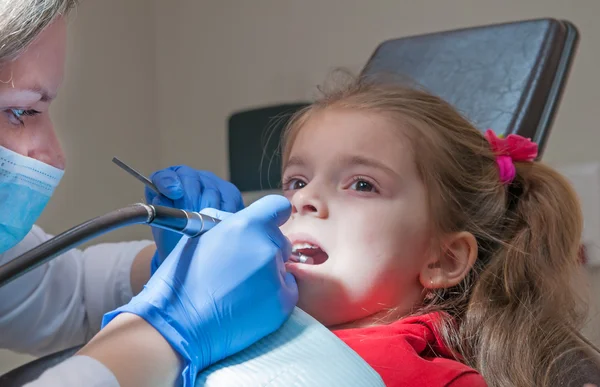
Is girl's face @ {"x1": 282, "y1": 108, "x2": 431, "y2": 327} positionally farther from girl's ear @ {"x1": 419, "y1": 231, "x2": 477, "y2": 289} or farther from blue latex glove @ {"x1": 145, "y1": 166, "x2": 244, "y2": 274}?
blue latex glove @ {"x1": 145, "y1": 166, "x2": 244, "y2": 274}

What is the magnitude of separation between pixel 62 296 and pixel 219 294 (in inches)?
32.8

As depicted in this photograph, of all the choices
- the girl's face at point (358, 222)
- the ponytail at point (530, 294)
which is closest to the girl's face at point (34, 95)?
the girl's face at point (358, 222)

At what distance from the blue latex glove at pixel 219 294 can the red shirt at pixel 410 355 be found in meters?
0.15

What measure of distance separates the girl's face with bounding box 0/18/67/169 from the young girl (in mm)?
448

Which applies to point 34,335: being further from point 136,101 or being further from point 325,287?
point 136,101

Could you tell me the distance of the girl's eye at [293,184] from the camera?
1342 mm

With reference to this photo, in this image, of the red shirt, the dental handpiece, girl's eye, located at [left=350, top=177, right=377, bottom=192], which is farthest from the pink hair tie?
the dental handpiece

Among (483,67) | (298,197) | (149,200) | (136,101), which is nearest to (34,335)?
(149,200)

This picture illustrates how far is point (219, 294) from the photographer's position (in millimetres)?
940

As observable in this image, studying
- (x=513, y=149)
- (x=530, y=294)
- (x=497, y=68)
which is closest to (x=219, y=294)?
(x=530, y=294)

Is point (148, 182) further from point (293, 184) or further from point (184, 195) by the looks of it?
point (293, 184)

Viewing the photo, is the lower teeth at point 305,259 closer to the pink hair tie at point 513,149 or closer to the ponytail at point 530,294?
the ponytail at point 530,294

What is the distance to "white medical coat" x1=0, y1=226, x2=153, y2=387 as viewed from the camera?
1543 mm

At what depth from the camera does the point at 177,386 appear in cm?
89
